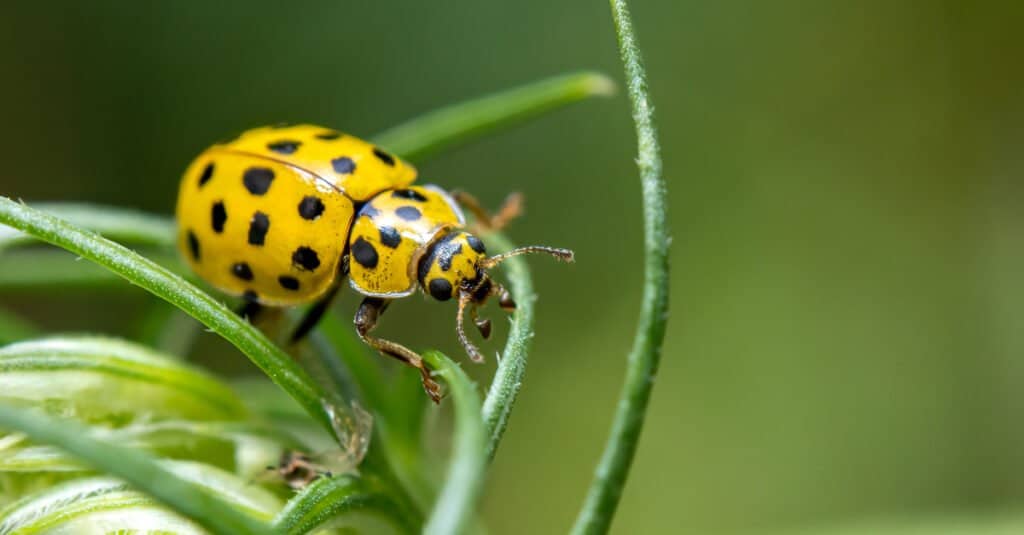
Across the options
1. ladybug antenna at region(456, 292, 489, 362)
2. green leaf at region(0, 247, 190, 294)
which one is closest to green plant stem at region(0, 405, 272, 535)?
ladybug antenna at region(456, 292, 489, 362)

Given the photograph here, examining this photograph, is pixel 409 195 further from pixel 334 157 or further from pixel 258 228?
pixel 258 228

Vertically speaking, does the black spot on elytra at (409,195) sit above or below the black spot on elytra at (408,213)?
above

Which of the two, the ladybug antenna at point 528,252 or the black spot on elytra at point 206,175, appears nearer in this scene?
the ladybug antenna at point 528,252

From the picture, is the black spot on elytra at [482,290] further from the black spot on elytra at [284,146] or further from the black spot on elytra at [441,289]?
the black spot on elytra at [284,146]

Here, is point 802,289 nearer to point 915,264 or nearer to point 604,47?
point 915,264

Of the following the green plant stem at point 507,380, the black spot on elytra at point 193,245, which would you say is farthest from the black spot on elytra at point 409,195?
the green plant stem at point 507,380


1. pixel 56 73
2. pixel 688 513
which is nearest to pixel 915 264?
pixel 688 513
